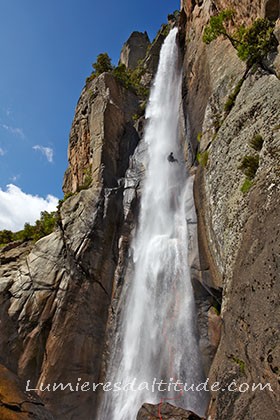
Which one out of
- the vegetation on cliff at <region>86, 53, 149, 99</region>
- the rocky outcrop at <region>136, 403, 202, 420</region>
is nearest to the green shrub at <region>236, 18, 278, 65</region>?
the rocky outcrop at <region>136, 403, 202, 420</region>

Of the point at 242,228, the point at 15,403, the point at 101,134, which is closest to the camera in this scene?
the point at 15,403

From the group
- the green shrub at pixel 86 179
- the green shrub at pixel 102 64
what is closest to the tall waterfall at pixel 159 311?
the green shrub at pixel 86 179

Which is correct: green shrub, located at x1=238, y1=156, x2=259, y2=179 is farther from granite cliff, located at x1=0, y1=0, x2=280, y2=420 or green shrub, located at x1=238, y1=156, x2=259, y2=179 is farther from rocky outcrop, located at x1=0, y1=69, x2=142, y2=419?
rocky outcrop, located at x1=0, y1=69, x2=142, y2=419

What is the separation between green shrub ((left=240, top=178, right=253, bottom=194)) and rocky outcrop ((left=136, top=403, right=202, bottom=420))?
6946 millimetres

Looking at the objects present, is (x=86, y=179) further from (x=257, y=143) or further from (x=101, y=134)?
(x=257, y=143)

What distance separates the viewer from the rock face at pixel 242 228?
6.00 metres

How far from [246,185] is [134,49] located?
54803 millimetres

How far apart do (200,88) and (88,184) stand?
417 inches

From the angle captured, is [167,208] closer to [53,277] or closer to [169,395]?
[53,277]

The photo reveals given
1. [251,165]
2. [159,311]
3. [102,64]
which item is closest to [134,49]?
[102,64]

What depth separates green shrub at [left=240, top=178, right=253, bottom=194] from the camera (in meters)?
8.55

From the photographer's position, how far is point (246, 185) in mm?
8695

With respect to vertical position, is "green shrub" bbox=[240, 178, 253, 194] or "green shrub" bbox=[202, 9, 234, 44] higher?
"green shrub" bbox=[202, 9, 234, 44]

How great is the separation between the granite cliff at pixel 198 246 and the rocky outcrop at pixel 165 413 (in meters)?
0.06
